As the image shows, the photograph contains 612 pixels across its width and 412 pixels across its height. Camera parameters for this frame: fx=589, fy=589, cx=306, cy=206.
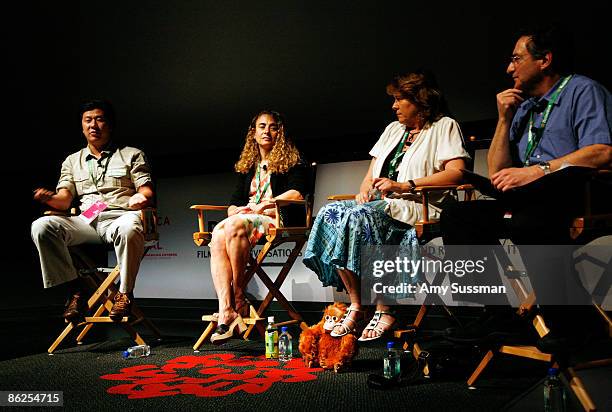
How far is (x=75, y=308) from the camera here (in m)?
3.70

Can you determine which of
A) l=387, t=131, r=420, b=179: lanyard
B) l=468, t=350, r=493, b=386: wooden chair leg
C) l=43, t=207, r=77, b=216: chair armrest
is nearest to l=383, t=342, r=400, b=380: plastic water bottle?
l=468, t=350, r=493, b=386: wooden chair leg

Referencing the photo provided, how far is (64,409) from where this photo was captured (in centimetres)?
220

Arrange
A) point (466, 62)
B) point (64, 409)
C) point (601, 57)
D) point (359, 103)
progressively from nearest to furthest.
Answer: point (64, 409)
point (601, 57)
point (466, 62)
point (359, 103)

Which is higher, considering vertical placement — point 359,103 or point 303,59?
point 303,59

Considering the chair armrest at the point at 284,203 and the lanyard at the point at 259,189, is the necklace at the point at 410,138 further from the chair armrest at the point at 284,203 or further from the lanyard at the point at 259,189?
the lanyard at the point at 259,189

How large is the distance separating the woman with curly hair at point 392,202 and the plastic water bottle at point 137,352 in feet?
3.61

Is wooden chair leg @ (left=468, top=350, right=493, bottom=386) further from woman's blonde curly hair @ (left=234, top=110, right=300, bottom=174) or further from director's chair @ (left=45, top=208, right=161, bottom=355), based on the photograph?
director's chair @ (left=45, top=208, right=161, bottom=355)

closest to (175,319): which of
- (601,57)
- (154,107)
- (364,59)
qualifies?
(154,107)

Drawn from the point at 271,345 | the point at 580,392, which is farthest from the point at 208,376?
the point at 580,392

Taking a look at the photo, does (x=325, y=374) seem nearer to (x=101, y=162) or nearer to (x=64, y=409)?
(x=64, y=409)

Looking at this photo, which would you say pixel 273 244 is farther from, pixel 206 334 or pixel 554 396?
pixel 554 396

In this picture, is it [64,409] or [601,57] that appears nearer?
[64,409]

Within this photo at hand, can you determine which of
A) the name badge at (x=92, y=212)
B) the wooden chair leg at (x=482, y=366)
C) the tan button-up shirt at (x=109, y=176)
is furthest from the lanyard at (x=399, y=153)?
the name badge at (x=92, y=212)

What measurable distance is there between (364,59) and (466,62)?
0.89m
